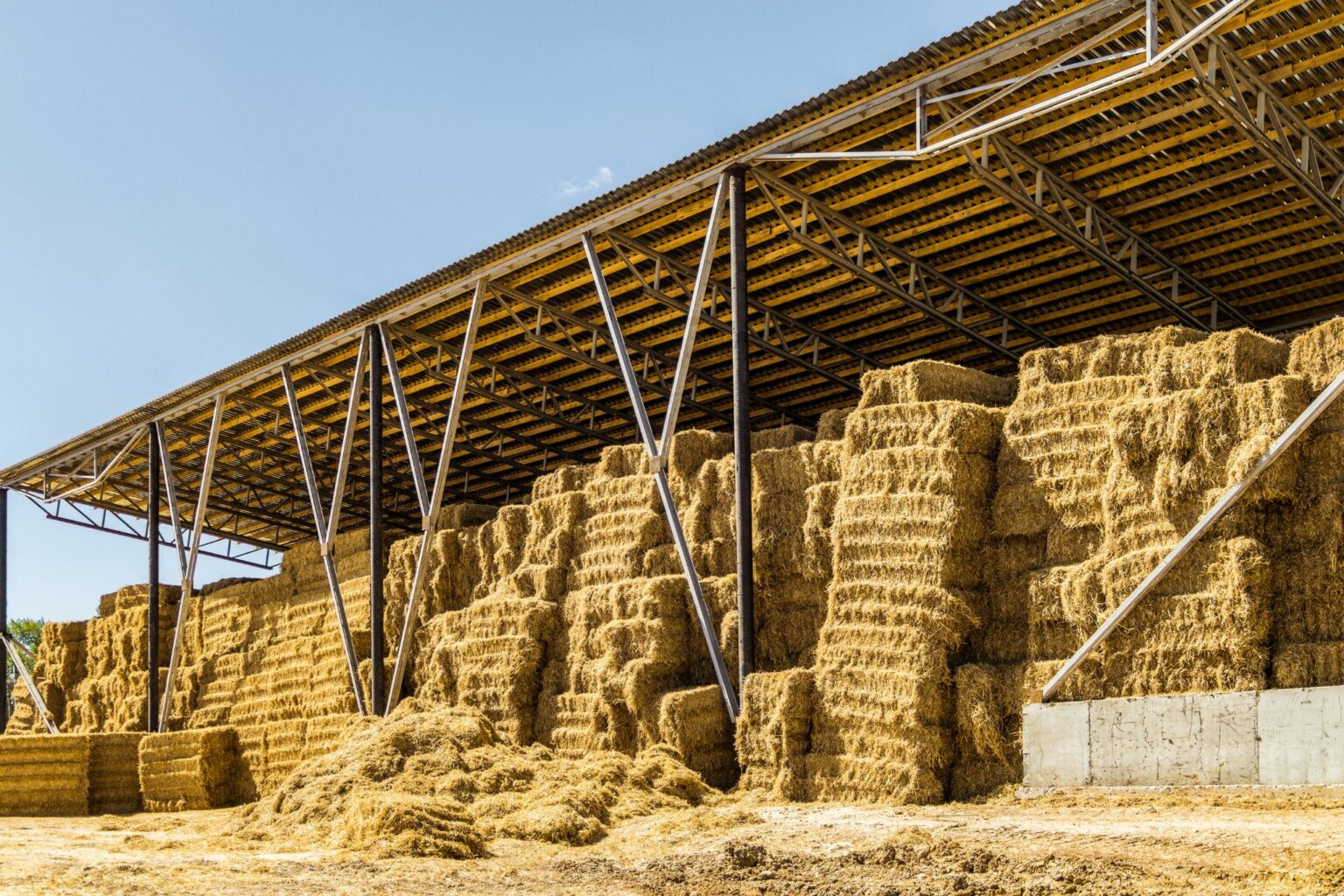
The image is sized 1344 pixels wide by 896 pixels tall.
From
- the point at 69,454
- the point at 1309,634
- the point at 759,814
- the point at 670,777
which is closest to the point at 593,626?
the point at 670,777

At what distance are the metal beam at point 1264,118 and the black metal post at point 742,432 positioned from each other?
652 centimetres

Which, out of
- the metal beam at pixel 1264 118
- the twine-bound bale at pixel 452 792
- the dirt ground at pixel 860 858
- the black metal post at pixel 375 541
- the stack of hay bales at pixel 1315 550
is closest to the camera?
the dirt ground at pixel 860 858

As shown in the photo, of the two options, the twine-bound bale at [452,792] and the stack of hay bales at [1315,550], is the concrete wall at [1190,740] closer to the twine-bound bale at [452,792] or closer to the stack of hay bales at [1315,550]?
the stack of hay bales at [1315,550]

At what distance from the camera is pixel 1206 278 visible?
25.6m

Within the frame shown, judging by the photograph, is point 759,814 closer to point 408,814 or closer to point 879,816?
point 879,816

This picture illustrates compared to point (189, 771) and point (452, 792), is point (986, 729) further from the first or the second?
point (189, 771)

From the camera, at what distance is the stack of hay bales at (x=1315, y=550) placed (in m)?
15.0

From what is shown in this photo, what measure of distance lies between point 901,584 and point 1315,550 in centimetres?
460

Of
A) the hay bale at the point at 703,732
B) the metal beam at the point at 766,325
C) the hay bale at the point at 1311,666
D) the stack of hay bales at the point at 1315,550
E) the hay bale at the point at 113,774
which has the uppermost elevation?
the metal beam at the point at 766,325

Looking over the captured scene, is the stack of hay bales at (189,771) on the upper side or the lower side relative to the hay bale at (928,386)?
lower

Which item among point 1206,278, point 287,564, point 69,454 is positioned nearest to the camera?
point 1206,278

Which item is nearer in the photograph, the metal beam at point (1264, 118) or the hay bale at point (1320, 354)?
the hay bale at point (1320, 354)

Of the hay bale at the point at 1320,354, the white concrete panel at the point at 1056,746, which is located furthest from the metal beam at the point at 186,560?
the hay bale at the point at 1320,354

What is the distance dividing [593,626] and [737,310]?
5175mm
